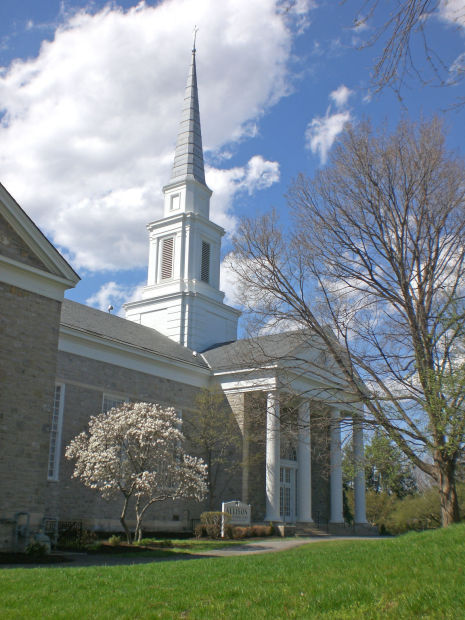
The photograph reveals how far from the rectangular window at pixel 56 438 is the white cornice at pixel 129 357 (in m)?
1.75

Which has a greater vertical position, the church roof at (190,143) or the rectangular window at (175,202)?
the church roof at (190,143)

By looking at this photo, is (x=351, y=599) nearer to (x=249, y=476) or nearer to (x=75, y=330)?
(x=75, y=330)

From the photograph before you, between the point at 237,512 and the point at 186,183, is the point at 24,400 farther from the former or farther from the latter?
the point at 186,183

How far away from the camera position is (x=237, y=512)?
2562 centimetres

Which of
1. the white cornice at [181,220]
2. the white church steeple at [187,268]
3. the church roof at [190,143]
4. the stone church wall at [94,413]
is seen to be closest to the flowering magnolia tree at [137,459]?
the stone church wall at [94,413]

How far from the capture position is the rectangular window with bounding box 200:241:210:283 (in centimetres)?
3553

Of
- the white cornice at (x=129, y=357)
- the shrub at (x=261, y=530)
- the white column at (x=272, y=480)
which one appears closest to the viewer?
the white cornice at (x=129, y=357)

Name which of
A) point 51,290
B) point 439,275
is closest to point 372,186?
point 439,275

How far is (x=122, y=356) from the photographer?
83.8 ft

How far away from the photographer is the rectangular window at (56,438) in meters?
21.7

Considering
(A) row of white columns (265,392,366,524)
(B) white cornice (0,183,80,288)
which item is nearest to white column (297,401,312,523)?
(A) row of white columns (265,392,366,524)

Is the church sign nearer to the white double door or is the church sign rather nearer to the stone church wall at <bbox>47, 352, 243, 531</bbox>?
the stone church wall at <bbox>47, 352, 243, 531</bbox>

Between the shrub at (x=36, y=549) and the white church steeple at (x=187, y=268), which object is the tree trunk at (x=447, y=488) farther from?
the white church steeple at (x=187, y=268)

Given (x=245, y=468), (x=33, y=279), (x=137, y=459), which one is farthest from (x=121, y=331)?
(x=33, y=279)
